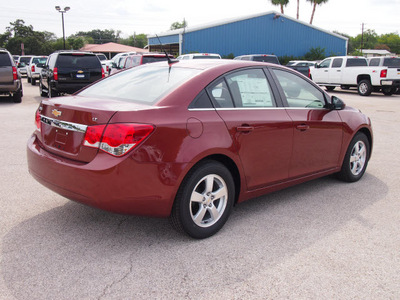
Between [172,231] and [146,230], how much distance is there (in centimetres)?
25

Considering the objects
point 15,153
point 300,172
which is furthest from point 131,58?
point 300,172

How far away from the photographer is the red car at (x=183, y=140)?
3176mm

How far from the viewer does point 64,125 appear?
348 centimetres

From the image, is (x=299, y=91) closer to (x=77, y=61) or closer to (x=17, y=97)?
(x=77, y=61)

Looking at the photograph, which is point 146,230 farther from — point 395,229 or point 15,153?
point 15,153

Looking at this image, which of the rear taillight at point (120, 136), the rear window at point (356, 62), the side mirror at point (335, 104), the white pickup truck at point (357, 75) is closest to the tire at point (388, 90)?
the white pickup truck at point (357, 75)

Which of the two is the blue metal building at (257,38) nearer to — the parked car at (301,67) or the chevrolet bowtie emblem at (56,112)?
the parked car at (301,67)

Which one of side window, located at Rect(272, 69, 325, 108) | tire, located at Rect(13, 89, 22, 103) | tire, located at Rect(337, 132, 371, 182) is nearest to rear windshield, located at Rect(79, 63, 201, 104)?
side window, located at Rect(272, 69, 325, 108)

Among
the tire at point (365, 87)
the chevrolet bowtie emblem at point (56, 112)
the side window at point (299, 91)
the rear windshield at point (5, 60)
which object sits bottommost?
the tire at point (365, 87)

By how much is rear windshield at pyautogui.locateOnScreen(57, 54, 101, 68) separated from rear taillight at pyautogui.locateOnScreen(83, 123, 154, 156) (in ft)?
40.1

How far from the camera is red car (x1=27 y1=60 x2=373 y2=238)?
3.18m

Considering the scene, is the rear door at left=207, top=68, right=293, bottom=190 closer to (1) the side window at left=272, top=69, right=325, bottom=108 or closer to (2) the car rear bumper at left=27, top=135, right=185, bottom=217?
(1) the side window at left=272, top=69, right=325, bottom=108

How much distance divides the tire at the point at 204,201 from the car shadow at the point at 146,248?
137 millimetres

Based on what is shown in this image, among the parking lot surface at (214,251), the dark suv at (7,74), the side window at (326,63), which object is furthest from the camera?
the side window at (326,63)
